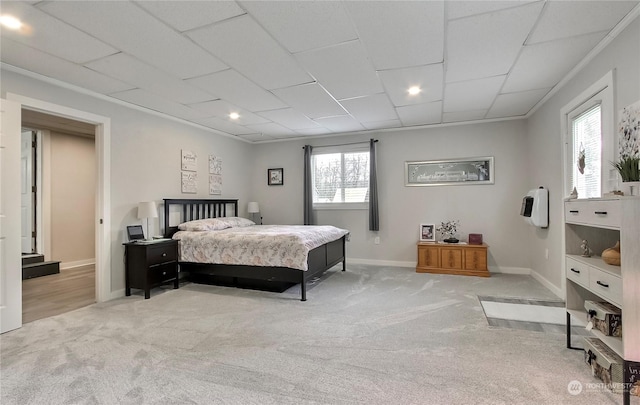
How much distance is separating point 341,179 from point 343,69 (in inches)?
124

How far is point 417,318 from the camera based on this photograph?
3074 millimetres

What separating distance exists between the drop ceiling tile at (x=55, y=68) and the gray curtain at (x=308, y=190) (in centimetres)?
328

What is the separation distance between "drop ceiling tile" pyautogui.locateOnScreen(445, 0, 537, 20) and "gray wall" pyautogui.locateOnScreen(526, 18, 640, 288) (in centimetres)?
103

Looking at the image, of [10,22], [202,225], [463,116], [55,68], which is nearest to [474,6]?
[463,116]

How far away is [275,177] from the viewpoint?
6551 millimetres

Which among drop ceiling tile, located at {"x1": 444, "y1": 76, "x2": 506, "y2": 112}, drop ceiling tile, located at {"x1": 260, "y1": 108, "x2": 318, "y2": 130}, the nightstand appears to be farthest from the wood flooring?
drop ceiling tile, located at {"x1": 444, "y1": 76, "x2": 506, "y2": 112}

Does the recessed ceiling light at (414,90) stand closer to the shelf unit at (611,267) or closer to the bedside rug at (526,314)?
the shelf unit at (611,267)

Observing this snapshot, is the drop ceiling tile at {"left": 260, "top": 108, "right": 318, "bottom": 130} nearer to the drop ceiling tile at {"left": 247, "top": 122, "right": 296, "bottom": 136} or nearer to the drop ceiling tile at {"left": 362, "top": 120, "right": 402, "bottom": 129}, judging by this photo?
the drop ceiling tile at {"left": 247, "top": 122, "right": 296, "bottom": 136}

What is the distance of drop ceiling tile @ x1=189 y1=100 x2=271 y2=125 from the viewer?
13.6 ft

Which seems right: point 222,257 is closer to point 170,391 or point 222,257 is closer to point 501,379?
point 170,391

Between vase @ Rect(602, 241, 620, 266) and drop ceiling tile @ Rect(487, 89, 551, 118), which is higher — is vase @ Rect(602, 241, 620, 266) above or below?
below

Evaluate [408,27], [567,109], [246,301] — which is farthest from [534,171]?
[246,301]

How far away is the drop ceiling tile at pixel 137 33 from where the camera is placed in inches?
81.6

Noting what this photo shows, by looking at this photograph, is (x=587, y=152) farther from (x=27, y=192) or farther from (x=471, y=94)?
(x=27, y=192)
